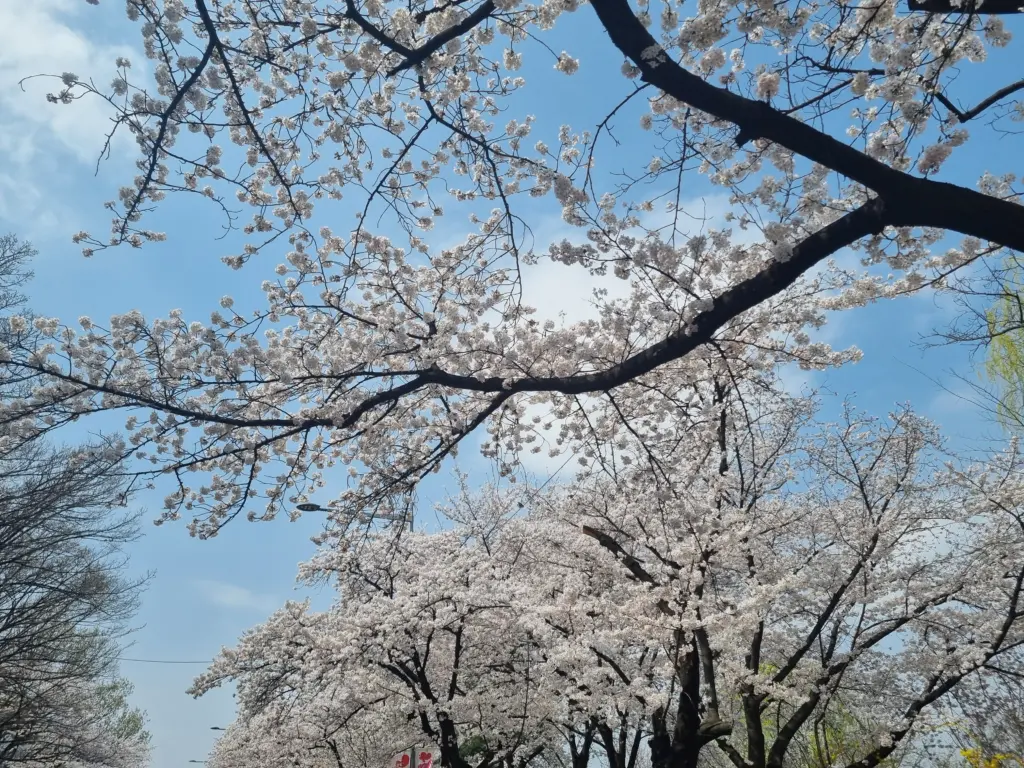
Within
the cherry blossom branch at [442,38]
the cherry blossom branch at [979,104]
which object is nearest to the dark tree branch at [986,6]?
the cherry blossom branch at [979,104]

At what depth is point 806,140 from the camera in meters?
3.06

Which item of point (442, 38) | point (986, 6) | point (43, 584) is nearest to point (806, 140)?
point (986, 6)

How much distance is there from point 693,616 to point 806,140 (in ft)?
21.5

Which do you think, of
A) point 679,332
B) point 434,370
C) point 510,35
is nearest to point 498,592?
point 434,370

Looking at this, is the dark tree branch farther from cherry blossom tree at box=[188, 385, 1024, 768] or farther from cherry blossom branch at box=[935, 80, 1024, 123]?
cherry blossom tree at box=[188, 385, 1024, 768]

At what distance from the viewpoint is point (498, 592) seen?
35.9ft

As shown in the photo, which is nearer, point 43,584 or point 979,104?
point 979,104

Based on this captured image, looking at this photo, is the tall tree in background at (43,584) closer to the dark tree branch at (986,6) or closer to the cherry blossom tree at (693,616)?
the cherry blossom tree at (693,616)

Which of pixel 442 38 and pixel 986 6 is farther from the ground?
pixel 442 38

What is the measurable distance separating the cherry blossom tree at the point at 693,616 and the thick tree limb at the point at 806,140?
3289 mm

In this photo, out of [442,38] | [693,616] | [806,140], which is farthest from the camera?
[693,616]

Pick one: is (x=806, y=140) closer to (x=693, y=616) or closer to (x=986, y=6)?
(x=986, y=6)

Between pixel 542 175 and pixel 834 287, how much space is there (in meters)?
3.85

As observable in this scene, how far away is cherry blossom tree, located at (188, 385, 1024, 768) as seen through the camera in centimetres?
836
